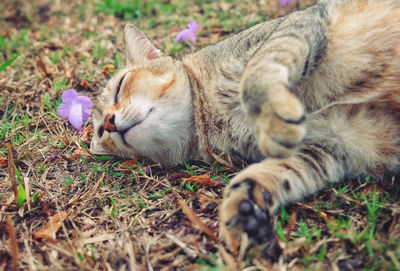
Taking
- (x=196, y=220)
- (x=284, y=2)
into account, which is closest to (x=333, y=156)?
(x=196, y=220)

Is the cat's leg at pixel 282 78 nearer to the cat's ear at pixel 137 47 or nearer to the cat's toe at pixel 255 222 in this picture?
the cat's toe at pixel 255 222

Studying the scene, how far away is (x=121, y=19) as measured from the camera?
4398mm

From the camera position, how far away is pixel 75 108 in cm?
271

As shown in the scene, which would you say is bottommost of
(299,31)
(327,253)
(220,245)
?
(327,253)

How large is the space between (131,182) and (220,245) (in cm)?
82

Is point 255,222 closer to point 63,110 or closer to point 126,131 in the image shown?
point 126,131

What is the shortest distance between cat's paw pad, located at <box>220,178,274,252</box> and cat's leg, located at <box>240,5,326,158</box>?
0.81 feet

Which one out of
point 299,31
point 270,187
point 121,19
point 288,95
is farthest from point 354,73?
point 121,19

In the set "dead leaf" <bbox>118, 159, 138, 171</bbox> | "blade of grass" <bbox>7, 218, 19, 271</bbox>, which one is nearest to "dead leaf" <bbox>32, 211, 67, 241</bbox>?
"blade of grass" <bbox>7, 218, 19, 271</bbox>

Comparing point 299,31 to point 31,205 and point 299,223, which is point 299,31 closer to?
point 299,223

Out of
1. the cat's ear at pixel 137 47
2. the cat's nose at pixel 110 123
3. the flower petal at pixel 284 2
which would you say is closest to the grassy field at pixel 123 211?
the cat's nose at pixel 110 123

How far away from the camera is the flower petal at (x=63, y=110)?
2.73 meters

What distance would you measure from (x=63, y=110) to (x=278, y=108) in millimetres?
1808

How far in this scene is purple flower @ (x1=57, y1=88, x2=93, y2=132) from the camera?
2.67m
